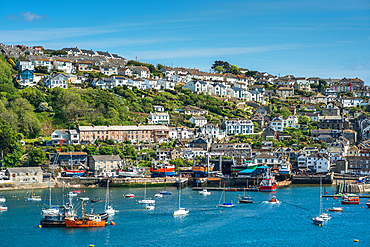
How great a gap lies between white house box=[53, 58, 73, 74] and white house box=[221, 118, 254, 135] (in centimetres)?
3765

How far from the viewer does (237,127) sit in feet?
320

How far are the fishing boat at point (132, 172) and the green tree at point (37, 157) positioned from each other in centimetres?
1110

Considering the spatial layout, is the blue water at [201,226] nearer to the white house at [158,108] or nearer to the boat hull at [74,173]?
the boat hull at [74,173]

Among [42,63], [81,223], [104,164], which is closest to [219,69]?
[42,63]

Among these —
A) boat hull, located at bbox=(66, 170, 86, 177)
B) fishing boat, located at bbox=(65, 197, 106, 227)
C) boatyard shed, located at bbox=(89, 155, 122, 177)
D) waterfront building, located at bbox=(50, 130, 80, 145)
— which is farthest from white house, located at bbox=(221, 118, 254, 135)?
fishing boat, located at bbox=(65, 197, 106, 227)

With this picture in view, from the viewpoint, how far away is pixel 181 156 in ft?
267

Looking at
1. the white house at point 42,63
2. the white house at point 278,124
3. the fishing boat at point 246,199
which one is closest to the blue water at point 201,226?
the fishing boat at point 246,199

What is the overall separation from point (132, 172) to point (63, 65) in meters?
48.4

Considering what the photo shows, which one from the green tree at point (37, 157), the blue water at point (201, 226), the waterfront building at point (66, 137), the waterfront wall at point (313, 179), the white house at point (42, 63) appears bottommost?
the blue water at point (201, 226)

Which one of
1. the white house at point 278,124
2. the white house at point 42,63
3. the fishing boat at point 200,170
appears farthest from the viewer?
the white house at point 42,63

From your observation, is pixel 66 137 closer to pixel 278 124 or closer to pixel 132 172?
pixel 132 172

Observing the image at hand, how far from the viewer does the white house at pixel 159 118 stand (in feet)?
309

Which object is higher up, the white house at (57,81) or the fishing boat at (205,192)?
the white house at (57,81)

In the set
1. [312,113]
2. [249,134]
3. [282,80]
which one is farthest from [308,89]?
[249,134]
